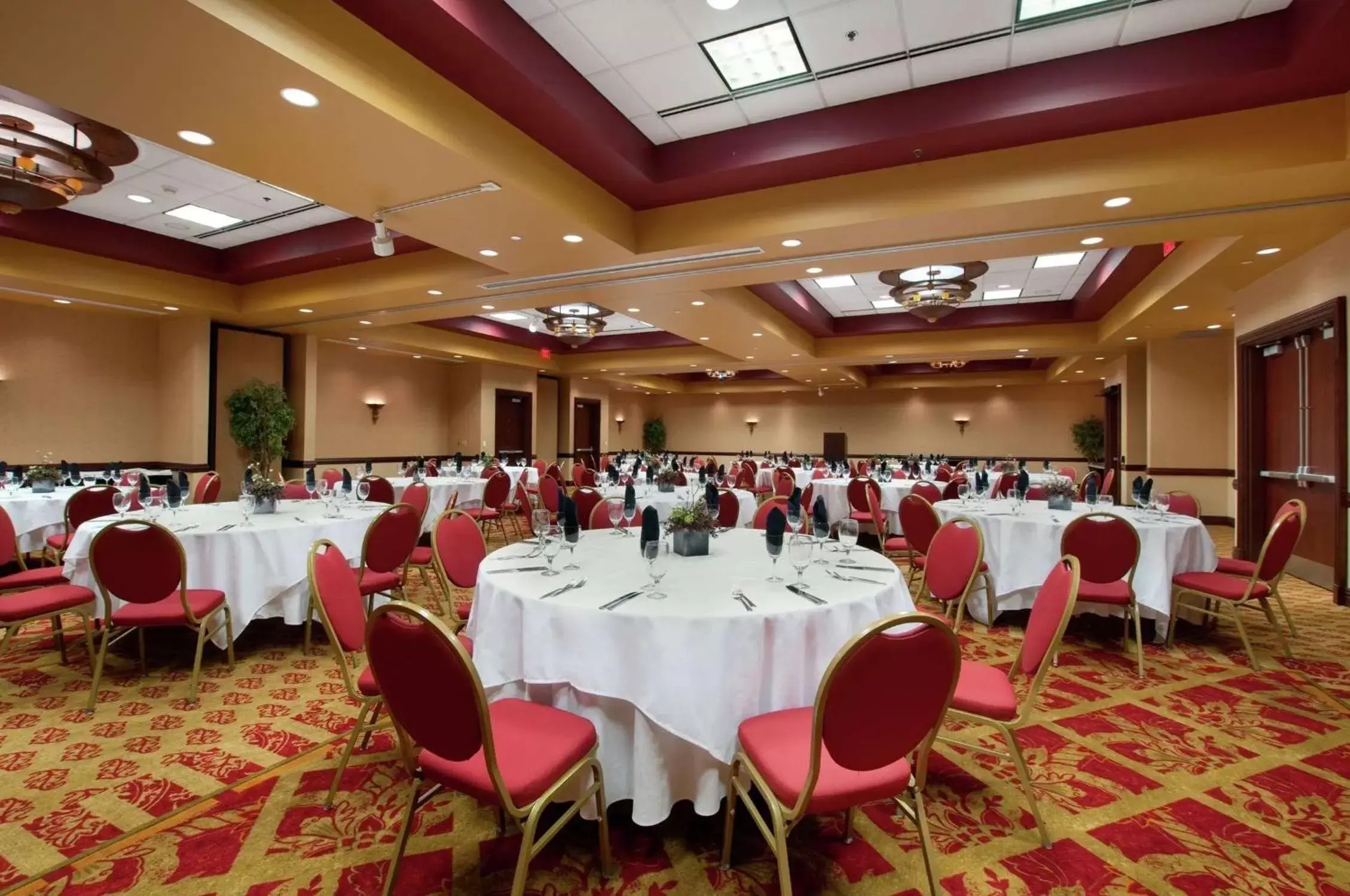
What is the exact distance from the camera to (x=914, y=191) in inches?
190

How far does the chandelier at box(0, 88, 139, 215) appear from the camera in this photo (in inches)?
169

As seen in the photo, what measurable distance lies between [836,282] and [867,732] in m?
8.55

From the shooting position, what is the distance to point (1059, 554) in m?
4.38

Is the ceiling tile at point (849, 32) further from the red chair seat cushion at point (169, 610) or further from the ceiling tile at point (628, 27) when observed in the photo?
the red chair seat cushion at point (169, 610)

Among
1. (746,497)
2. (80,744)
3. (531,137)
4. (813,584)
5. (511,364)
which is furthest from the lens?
(511,364)

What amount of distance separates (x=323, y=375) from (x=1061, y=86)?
39.7ft

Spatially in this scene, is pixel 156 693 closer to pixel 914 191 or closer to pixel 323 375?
pixel 914 191

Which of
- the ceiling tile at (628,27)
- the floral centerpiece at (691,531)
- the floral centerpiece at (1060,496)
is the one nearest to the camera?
the floral centerpiece at (691,531)

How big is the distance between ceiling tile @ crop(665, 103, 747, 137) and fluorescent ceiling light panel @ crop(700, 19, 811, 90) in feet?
0.98

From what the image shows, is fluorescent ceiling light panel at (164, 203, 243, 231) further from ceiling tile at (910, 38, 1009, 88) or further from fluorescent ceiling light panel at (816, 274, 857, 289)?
fluorescent ceiling light panel at (816, 274, 857, 289)

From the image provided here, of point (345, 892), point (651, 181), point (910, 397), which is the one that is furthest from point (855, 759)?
point (910, 397)

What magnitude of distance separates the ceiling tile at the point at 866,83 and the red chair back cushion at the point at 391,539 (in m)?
3.92

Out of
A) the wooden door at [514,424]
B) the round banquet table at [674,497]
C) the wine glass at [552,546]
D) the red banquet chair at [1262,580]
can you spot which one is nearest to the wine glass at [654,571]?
the wine glass at [552,546]

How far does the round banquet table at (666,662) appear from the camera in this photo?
79.0 inches
